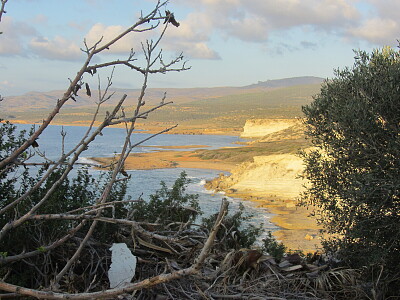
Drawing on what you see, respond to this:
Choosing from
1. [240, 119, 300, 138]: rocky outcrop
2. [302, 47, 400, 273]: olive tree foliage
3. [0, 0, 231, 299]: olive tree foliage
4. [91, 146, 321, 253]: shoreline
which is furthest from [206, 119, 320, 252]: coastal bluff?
[240, 119, 300, 138]: rocky outcrop

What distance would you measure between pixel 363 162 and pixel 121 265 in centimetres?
565

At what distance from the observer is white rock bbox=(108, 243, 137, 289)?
474cm

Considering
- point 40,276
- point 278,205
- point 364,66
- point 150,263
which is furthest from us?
point 278,205

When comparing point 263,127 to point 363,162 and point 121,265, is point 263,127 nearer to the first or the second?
point 363,162

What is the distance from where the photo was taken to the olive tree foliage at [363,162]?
8.06 m

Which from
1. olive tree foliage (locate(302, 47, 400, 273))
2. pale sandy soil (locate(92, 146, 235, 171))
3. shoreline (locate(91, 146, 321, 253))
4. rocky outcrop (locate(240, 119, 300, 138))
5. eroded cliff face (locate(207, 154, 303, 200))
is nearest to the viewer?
olive tree foliage (locate(302, 47, 400, 273))

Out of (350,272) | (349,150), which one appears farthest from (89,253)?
(349,150)

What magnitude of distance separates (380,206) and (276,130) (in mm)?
79383

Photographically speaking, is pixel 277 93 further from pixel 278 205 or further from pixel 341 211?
pixel 341 211

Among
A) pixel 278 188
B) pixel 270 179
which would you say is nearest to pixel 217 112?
pixel 270 179

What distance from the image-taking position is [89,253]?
5.16 metres

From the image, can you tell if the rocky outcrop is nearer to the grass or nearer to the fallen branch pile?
the grass

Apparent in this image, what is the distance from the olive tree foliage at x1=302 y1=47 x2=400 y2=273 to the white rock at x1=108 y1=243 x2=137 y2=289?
4.58m

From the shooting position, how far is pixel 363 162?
8.82 metres
